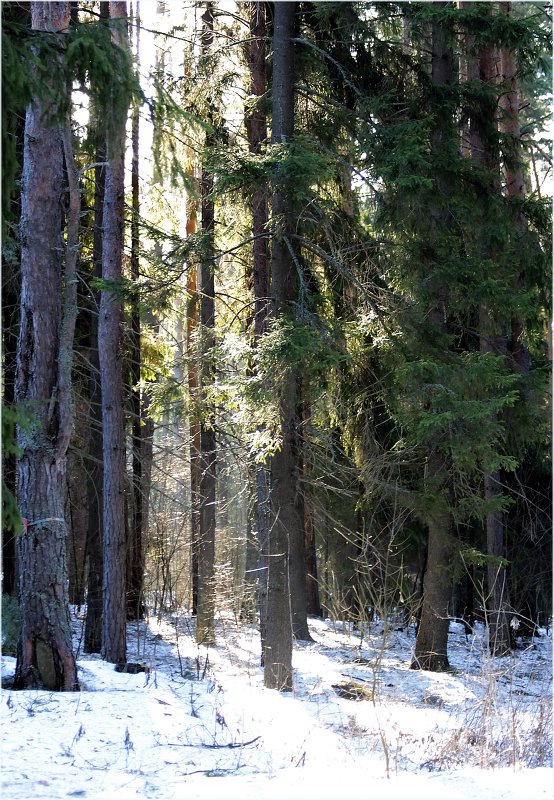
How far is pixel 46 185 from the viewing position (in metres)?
8.15

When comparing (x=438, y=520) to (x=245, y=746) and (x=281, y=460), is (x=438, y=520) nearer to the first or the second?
(x=281, y=460)

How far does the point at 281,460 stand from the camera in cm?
1088

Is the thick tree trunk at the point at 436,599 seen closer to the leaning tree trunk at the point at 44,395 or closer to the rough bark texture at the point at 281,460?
the rough bark texture at the point at 281,460

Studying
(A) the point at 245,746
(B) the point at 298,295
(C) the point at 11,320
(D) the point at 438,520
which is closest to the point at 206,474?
(C) the point at 11,320

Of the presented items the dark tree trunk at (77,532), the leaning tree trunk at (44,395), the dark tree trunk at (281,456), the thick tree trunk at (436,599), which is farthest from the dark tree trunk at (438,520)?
the dark tree trunk at (77,532)

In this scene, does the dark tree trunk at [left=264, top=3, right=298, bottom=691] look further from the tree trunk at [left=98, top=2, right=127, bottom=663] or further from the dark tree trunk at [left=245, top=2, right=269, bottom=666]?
the tree trunk at [left=98, top=2, right=127, bottom=663]

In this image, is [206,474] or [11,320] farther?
[206,474]

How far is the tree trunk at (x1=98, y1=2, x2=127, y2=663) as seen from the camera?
1138 centimetres

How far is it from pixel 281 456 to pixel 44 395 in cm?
377

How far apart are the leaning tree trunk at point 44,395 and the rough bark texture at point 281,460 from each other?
333 centimetres

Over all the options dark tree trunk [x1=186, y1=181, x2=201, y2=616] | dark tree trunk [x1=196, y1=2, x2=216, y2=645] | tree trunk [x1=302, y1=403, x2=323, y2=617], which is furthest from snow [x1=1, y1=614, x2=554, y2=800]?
tree trunk [x1=302, y1=403, x2=323, y2=617]

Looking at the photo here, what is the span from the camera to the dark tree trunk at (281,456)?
10727 millimetres

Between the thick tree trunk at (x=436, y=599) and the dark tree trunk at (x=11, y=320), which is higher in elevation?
the dark tree trunk at (x=11, y=320)

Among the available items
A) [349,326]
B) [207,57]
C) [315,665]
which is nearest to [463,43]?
[207,57]
